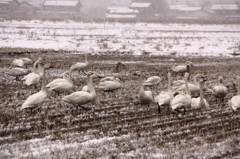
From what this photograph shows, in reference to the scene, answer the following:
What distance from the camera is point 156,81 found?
10.4 metres

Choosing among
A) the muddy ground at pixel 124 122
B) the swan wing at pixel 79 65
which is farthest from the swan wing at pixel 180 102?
the swan wing at pixel 79 65

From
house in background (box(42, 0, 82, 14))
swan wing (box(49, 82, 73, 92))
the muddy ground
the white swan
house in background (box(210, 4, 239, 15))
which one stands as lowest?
the muddy ground


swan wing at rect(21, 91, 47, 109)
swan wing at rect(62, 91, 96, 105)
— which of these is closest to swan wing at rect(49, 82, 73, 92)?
swan wing at rect(62, 91, 96, 105)

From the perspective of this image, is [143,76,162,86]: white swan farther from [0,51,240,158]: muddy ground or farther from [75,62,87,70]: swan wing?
[75,62,87,70]: swan wing

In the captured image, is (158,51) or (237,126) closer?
(237,126)

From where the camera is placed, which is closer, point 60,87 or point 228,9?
point 60,87

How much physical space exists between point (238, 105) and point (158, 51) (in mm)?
14529

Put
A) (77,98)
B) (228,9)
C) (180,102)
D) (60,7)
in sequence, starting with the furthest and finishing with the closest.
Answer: (228,9), (60,7), (77,98), (180,102)

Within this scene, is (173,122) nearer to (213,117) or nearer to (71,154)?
(213,117)

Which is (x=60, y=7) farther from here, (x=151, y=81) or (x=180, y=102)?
(x=180, y=102)

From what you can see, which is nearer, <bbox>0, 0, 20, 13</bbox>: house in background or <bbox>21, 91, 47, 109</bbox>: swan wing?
Result: <bbox>21, 91, 47, 109</bbox>: swan wing

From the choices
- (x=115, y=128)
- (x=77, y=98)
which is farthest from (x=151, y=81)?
(x=115, y=128)

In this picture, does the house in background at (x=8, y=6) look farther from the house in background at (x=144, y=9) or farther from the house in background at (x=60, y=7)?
the house in background at (x=144, y=9)

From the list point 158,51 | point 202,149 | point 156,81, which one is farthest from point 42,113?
point 158,51
